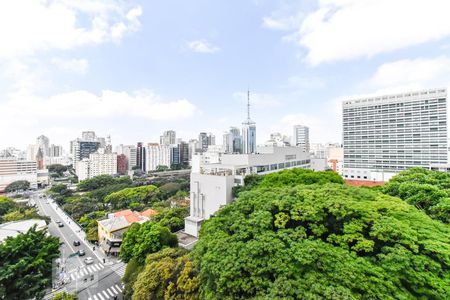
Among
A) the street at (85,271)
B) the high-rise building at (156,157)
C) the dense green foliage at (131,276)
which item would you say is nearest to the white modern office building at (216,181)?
the street at (85,271)

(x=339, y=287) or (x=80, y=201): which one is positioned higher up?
(x=339, y=287)

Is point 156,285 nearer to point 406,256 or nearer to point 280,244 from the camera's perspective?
point 280,244

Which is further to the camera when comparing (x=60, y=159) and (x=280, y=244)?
(x=60, y=159)

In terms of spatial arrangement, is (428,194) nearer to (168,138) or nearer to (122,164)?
(122,164)

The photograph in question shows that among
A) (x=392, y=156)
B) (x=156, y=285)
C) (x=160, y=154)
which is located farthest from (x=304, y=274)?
(x=160, y=154)

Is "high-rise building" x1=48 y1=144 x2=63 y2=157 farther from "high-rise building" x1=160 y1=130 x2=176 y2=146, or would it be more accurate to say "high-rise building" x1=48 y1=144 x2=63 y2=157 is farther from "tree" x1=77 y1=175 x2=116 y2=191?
"tree" x1=77 y1=175 x2=116 y2=191

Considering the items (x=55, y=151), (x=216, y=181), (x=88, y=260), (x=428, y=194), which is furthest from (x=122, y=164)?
(x=428, y=194)
